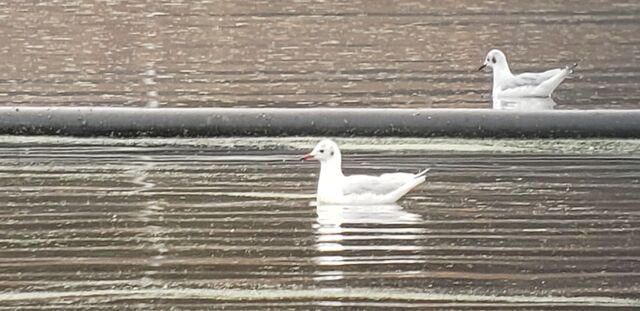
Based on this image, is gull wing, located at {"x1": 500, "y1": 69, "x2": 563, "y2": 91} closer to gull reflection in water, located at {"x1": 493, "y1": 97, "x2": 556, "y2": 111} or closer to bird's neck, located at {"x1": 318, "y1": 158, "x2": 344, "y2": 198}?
gull reflection in water, located at {"x1": 493, "y1": 97, "x2": 556, "y2": 111}

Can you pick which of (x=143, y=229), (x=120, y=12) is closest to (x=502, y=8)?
(x=120, y=12)

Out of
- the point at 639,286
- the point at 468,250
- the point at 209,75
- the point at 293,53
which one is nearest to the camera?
the point at 639,286

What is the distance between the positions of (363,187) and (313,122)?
2011mm

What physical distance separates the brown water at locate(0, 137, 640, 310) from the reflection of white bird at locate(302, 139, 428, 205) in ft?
0.27

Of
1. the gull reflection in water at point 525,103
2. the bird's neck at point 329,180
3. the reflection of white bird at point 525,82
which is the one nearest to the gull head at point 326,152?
the bird's neck at point 329,180

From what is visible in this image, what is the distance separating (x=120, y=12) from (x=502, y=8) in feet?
14.6

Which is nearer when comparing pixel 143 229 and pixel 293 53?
pixel 143 229

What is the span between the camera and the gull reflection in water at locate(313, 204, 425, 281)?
8484mm

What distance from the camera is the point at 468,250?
8750 millimetres

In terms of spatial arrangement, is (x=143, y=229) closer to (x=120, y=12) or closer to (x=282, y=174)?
(x=282, y=174)

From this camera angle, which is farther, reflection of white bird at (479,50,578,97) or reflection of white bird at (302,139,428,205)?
reflection of white bird at (479,50,578,97)

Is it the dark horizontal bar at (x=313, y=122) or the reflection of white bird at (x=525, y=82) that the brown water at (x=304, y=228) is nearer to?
the dark horizontal bar at (x=313, y=122)

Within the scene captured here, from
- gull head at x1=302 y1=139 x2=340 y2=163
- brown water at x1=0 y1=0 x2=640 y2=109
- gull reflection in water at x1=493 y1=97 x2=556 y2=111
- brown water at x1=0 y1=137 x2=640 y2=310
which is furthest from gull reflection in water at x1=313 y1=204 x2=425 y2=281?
gull reflection in water at x1=493 y1=97 x2=556 y2=111

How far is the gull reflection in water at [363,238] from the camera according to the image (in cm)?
848
